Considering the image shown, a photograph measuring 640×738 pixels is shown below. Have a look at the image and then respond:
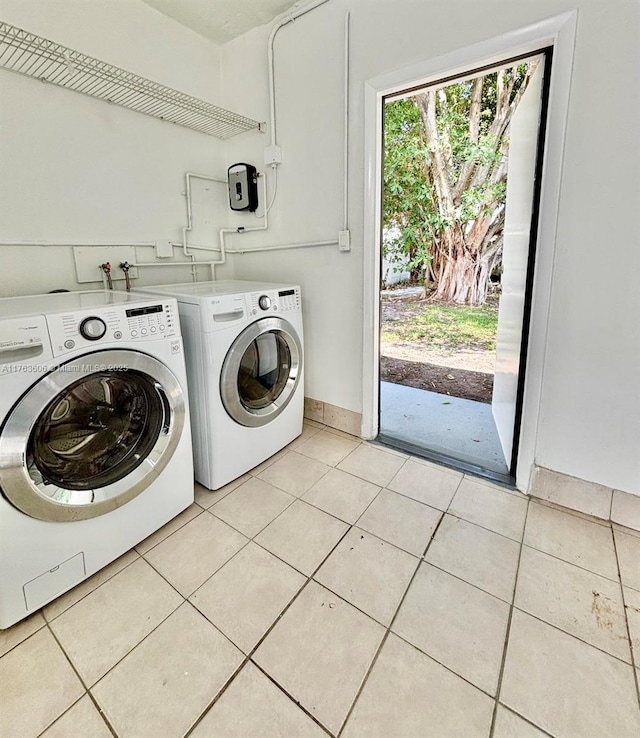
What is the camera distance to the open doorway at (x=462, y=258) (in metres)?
1.78

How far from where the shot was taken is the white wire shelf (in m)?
1.45

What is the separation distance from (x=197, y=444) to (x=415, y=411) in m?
1.53

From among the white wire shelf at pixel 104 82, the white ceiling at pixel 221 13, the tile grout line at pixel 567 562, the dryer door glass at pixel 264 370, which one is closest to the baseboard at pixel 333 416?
the dryer door glass at pixel 264 370

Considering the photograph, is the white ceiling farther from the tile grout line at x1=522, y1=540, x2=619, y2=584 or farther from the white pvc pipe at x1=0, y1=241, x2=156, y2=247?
the tile grout line at x1=522, y1=540, x2=619, y2=584

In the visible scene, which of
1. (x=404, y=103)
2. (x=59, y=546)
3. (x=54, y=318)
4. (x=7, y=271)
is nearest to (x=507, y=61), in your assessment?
(x=54, y=318)

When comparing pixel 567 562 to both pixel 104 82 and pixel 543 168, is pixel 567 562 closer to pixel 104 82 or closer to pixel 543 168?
pixel 543 168

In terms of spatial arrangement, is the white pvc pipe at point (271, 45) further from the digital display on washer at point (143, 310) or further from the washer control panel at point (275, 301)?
the digital display on washer at point (143, 310)

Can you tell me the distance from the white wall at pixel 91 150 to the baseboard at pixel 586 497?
7.58 ft

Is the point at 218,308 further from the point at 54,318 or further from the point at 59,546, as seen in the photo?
the point at 59,546

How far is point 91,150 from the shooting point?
1.84 metres

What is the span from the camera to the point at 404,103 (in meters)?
4.49

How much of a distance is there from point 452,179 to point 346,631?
549 centimetres

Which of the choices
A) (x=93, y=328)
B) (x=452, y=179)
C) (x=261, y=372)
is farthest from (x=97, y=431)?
(x=452, y=179)

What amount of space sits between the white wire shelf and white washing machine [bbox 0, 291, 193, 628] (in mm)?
996
